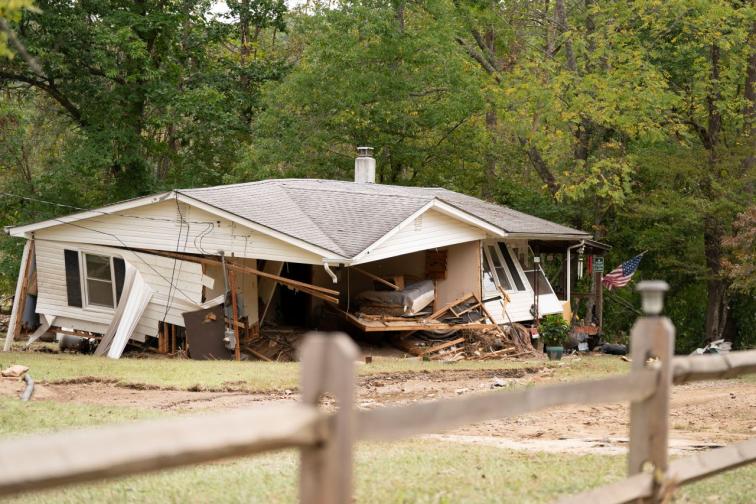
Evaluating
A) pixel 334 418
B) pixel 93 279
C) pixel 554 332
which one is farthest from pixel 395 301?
pixel 334 418

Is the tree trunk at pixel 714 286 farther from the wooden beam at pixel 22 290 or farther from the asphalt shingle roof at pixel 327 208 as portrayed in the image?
the wooden beam at pixel 22 290

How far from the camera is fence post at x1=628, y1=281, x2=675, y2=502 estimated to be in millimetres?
4770

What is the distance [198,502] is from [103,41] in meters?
26.3

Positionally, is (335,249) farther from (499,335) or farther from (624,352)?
(624,352)

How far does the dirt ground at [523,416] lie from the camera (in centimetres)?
974

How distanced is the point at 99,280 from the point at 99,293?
1.00ft

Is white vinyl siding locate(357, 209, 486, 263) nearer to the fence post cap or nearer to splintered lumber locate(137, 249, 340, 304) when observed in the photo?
splintered lumber locate(137, 249, 340, 304)

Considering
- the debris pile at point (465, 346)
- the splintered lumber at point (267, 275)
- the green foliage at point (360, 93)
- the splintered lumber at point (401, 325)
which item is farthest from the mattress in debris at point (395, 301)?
the green foliage at point (360, 93)

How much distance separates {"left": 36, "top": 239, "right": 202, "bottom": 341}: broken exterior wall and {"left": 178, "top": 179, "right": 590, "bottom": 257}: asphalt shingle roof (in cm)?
180

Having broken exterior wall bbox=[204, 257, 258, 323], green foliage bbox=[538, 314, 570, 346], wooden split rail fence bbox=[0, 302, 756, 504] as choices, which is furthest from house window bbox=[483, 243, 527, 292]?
wooden split rail fence bbox=[0, 302, 756, 504]

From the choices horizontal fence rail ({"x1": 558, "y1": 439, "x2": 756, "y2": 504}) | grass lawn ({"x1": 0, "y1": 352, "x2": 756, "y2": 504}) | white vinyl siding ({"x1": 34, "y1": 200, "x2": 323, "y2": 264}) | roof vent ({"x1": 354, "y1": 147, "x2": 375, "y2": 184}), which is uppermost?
roof vent ({"x1": 354, "y1": 147, "x2": 375, "y2": 184})

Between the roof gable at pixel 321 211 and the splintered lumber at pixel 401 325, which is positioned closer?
the roof gable at pixel 321 211

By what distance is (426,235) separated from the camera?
23500 mm

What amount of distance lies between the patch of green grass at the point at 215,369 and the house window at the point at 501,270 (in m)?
4.19
